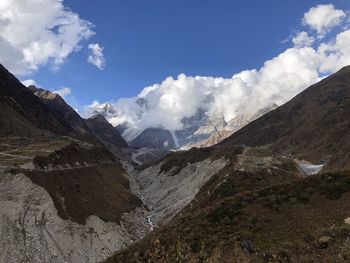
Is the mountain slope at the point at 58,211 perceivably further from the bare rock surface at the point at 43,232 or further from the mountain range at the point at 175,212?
the mountain range at the point at 175,212

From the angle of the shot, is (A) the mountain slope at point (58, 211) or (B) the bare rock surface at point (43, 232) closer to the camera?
(B) the bare rock surface at point (43, 232)

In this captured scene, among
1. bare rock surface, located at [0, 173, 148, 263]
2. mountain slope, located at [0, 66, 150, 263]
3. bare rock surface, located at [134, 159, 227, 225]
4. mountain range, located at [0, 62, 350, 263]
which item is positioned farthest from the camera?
bare rock surface, located at [134, 159, 227, 225]

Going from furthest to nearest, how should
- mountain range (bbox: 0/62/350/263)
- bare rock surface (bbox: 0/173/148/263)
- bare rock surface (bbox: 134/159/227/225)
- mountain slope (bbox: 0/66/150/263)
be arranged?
1. bare rock surface (bbox: 134/159/227/225)
2. mountain slope (bbox: 0/66/150/263)
3. bare rock surface (bbox: 0/173/148/263)
4. mountain range (bbox: 0/62/350/263)

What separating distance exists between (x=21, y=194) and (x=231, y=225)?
2266 inches

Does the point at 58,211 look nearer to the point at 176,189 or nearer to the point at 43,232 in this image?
the point at 43,232

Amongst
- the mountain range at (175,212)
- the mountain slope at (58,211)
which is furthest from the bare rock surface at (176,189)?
the mountain slope at (58,211)

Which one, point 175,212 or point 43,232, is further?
point 175,212

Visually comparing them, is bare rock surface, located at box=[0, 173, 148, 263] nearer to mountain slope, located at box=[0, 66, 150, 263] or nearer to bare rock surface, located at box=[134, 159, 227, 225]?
mountain slope, located at box=[0, 66, 150, 263]

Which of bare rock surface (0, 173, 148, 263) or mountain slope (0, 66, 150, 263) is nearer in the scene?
bare rock surface (0, 173, 148, 263)

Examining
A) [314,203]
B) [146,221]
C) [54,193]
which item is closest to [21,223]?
[54,193]

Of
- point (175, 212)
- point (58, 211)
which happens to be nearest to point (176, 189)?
point (175, 212)

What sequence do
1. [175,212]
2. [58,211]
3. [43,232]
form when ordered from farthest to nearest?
1. [175,212]
2. [58,211]
3. [43,232]

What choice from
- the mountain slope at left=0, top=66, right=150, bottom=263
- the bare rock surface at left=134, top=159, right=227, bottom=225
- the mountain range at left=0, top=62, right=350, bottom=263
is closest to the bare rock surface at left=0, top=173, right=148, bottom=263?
the mountain slope at left=0, top=66, right=150, bottom=263

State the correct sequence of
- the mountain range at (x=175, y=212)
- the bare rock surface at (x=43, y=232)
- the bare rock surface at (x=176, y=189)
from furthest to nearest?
the bare rock surface at (x=176, y=189), the bare rock surface at (x=43, y=232), the mountain range at (x=175, y=212)
